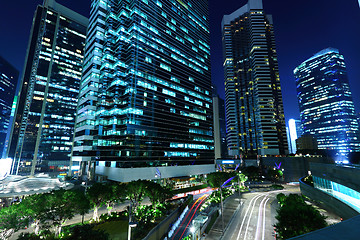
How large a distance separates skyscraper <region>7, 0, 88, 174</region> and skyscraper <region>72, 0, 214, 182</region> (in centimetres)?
6289

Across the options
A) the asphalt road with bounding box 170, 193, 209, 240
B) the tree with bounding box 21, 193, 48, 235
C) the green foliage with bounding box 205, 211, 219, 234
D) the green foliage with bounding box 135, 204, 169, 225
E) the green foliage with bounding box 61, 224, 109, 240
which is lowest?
the asphalt road with bounding box 170, 193, 209, 240

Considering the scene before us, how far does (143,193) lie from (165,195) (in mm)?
5445

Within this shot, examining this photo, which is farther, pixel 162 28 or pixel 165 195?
pixel 162 28

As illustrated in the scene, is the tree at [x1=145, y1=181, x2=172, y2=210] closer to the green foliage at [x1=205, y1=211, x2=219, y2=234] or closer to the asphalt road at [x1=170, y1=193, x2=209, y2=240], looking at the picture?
the asphalt road at [x1=170, y1=193, x2=209, y2=240]

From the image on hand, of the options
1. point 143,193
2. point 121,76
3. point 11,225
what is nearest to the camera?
point 11,225

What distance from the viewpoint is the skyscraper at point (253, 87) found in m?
150

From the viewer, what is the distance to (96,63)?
83062 mm

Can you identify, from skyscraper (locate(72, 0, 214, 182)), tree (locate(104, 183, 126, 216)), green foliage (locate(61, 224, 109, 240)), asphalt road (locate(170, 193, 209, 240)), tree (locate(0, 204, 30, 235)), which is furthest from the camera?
skyscraper (locate(72, 0, 214, 182))

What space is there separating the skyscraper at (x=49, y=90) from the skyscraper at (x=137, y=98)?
62890 mm

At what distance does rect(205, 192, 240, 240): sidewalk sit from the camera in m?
33.2

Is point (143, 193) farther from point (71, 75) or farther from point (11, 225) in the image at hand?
point (71, 75)

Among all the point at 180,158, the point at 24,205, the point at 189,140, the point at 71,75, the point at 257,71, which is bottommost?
the point at 24,205

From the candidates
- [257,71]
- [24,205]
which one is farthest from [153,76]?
[257,71]

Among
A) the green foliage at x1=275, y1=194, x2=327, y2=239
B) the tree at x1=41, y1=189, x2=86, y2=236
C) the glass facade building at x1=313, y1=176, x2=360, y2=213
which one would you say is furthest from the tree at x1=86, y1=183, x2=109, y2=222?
the glass facade building at x1=313, y1=176, x2=360, y2=213
